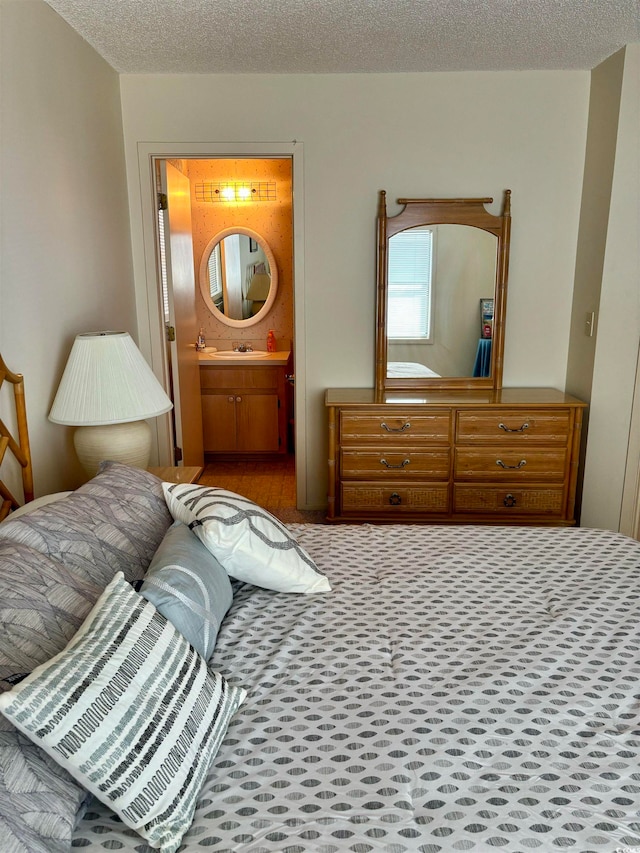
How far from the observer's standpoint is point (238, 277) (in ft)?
17.1

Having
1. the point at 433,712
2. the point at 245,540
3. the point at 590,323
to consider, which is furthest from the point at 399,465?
the point at 433,712

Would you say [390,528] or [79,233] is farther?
[79,233]

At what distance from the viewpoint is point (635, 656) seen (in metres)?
1.47

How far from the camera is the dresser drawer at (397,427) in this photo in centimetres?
332

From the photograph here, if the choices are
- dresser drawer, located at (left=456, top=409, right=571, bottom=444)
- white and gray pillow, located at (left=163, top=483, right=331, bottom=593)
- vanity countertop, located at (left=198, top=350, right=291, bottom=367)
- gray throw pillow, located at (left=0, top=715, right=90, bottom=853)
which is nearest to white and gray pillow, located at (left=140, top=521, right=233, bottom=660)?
white and gray pillow, located at (left=163, top=483, right=331, bottom=593)

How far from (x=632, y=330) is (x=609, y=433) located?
1.78ft

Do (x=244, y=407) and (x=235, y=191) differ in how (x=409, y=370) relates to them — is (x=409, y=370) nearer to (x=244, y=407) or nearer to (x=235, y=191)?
(x=244, y=407)

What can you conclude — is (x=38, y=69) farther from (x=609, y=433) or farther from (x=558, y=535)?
(x=609, y=433)

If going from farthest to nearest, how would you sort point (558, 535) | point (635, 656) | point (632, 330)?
point (632, 330) < point (558, 535) < point (635, 656)

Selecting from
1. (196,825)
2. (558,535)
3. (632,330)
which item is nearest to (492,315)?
(632,330)

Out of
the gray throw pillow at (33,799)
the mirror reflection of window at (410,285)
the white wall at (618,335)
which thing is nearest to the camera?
the gray throw pillow at (33,799)

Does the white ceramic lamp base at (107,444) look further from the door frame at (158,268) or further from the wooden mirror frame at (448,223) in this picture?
the wooden mirror frame at (448,223)

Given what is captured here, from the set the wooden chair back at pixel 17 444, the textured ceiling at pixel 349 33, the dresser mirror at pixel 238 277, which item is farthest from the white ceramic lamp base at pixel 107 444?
the dresser mirror at pixel 238 277

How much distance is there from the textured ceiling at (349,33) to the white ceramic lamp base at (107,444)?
1.64 meters
